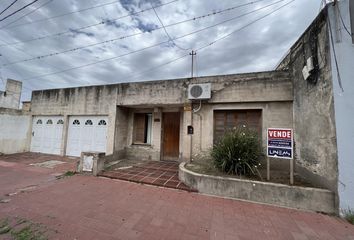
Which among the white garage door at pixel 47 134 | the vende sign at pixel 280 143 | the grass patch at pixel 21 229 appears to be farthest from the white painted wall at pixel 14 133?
the vende sign at pixel 280 143

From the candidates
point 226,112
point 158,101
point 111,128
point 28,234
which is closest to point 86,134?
point 111,128

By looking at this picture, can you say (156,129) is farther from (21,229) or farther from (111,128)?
(21,229)

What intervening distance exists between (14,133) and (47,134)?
5.77 ft

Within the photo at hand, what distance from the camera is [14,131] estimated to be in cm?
912

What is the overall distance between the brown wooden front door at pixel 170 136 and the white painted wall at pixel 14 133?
8.37 m

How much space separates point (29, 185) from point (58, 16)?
583 centimetres

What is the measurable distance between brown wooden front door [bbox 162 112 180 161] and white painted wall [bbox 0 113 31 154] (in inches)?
329

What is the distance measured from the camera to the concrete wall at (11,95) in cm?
1002

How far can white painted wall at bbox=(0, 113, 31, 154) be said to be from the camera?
28.6ft

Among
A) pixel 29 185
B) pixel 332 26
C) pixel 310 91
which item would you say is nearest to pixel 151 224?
pixel 29 185

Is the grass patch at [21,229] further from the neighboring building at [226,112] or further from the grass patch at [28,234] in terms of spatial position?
the neighboring building at [226,112]

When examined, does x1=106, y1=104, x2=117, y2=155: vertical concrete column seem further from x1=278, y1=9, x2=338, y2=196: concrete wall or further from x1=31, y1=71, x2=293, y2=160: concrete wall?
x1=278, y1=9, x2=338, y2=196: concrete wall

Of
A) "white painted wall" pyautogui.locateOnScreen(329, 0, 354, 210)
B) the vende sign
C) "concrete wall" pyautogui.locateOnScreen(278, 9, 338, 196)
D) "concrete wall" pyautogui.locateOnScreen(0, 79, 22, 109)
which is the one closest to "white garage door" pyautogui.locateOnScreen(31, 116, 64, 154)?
"concrete wall" pyautogui.locateOnScreen(0, 79, 22, 109)

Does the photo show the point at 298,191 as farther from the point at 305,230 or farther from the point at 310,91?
the point at 310,91
